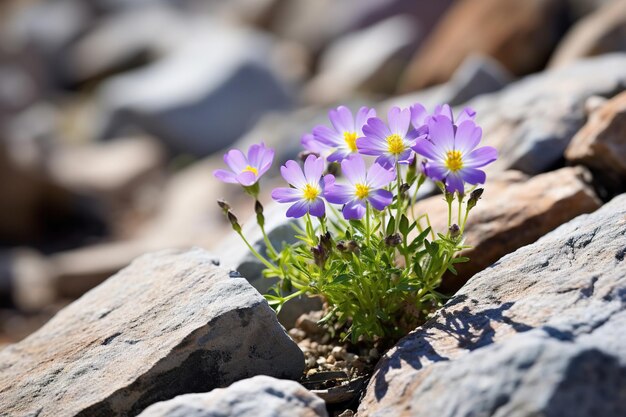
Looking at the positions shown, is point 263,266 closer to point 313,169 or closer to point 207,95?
point 313,169

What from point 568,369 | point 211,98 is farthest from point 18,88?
point 568,369

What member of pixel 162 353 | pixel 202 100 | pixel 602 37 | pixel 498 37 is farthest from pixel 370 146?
pixel 202 100

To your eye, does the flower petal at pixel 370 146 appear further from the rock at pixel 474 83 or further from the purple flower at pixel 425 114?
the rock at pixel 474 83

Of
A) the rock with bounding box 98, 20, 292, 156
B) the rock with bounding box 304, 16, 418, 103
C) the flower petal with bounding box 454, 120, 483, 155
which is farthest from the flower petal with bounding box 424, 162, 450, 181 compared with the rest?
the rock with bounding box 98, 20, 292, 156

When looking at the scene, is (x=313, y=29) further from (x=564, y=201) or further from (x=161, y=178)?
(x=564, y=201)

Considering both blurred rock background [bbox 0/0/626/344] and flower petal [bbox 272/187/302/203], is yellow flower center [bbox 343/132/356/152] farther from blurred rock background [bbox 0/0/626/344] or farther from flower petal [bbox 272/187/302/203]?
blurred rock background [bbox 0/0/626/344]

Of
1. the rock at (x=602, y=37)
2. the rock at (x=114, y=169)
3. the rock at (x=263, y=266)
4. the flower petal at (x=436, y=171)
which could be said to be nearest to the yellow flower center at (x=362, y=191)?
the flower petal at (x=436, y=171)
